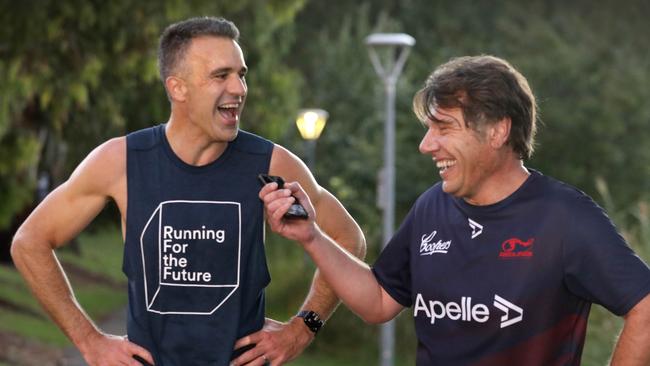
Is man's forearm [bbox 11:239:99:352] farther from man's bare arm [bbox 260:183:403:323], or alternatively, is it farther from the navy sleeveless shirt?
man's bare arm [bbox 260:183:403:323]

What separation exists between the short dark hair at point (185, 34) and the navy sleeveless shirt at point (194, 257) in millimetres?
356

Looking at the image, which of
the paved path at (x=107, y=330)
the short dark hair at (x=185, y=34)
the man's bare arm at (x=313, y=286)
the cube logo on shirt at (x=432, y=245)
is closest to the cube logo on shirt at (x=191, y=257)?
the man's bare arm at (x=313, y=286)

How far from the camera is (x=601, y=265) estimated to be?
13.8 ft

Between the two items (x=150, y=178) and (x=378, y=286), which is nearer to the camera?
(x=378, y=286)

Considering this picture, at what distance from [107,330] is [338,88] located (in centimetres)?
1540

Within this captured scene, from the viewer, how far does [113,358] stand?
527 centimetres

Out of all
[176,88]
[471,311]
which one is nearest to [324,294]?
[176,88]

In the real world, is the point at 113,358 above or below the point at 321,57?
above

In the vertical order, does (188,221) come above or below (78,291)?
above

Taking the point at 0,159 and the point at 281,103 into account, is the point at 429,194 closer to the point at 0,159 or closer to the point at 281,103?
the point at 0,159

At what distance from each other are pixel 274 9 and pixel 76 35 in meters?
3.79

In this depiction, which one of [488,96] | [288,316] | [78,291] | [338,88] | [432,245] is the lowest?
[78,291]

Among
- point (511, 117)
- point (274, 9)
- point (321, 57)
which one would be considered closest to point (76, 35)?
point (274, 9)

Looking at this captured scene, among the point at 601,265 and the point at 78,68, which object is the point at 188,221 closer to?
the point at 601,265
